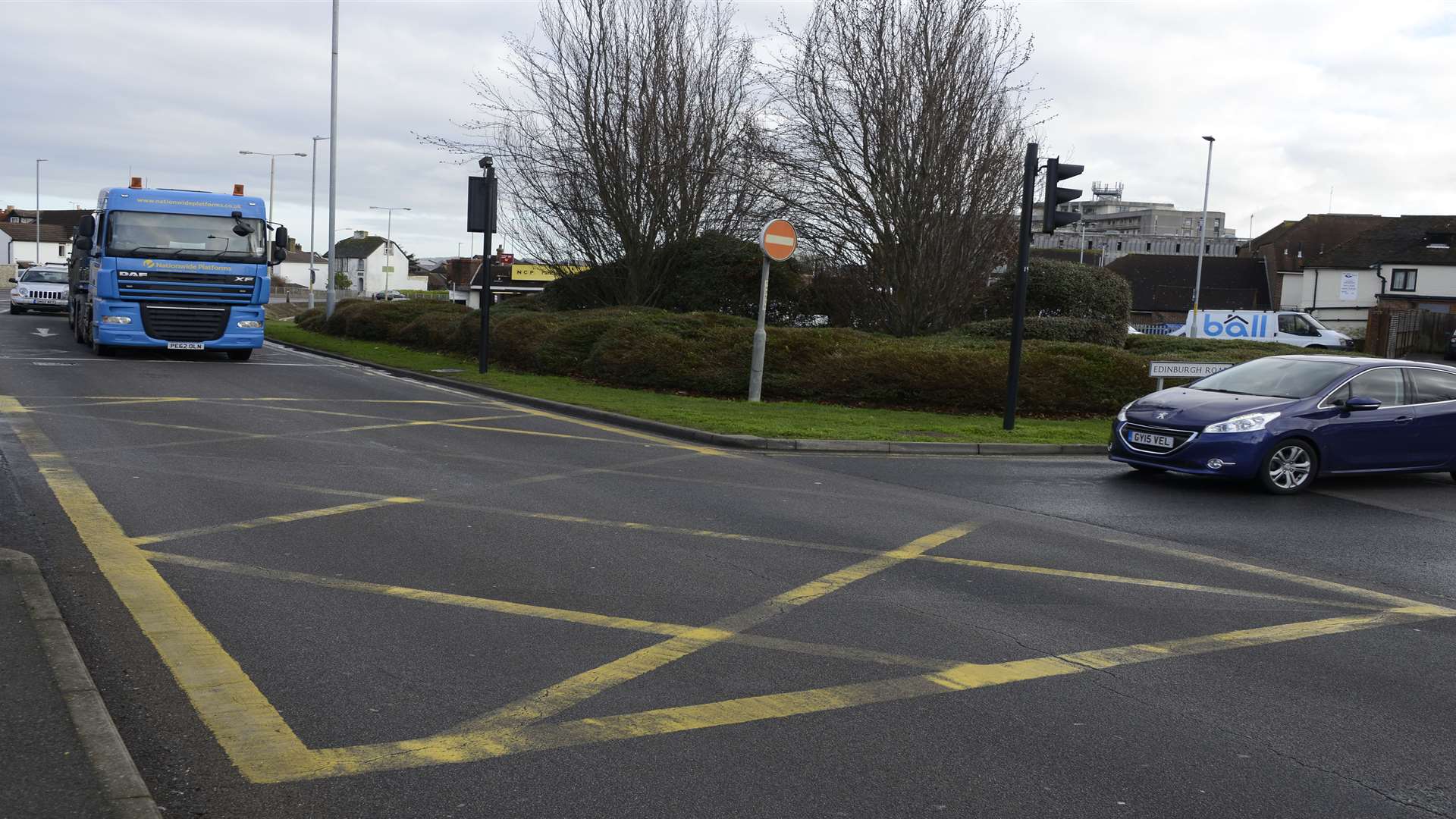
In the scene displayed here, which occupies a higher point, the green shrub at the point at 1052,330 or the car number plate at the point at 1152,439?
the green shrub at the point at 1052,330

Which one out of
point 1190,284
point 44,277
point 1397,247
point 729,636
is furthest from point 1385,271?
point 729,636

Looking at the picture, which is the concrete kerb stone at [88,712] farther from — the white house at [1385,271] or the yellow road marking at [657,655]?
the white house at [1385,271]

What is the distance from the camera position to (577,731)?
187 inches

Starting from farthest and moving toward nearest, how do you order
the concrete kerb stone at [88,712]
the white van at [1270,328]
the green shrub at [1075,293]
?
the white van at [1270,328] < the green shrub at [1075,293] < the concrete kerb stone at [88,712]

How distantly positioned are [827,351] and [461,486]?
374 inches

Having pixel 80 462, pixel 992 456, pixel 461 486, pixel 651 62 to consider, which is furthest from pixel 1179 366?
pixel 651 62

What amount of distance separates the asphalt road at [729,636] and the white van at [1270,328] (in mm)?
29311

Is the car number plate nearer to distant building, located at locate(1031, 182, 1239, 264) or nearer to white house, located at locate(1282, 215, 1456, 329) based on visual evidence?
white house, located at locate(1282, 215, 1456, 329)

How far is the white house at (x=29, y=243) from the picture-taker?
118 m

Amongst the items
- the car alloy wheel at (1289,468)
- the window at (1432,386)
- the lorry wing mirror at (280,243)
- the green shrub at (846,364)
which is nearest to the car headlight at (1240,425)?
the car alloy wheel at (1289,468)

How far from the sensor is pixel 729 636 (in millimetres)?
6137

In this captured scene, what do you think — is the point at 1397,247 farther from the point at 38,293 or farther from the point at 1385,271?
the point at 38,293

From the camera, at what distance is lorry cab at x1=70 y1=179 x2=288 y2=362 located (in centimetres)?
2178

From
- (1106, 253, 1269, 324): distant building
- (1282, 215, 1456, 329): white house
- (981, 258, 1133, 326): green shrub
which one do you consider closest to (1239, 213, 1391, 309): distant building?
(1106, 253, 1269, 324): distant building
